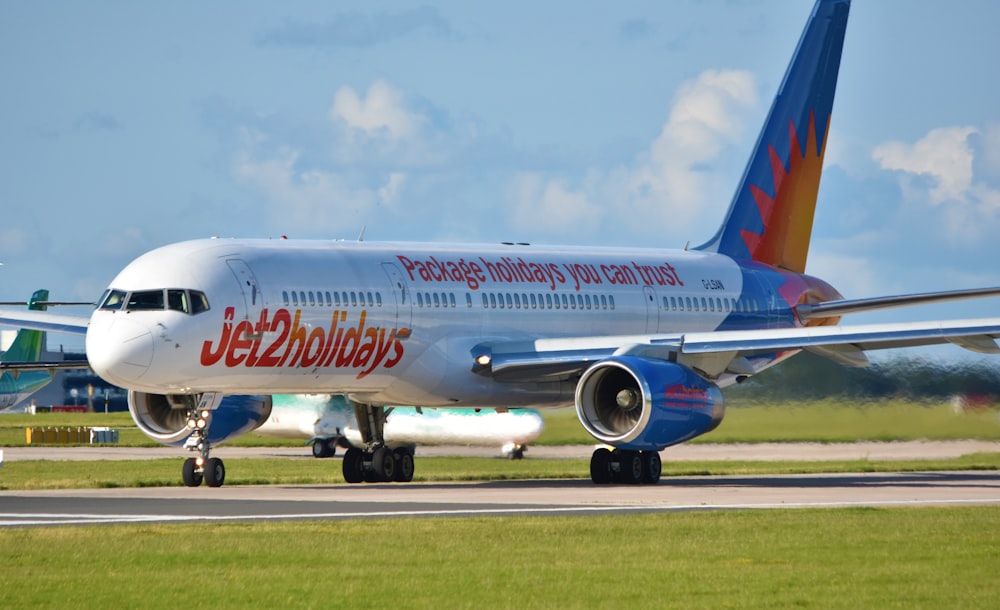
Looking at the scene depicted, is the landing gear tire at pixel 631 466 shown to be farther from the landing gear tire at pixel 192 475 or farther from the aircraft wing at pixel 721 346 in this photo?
the landing gear tire at pixel 192 475

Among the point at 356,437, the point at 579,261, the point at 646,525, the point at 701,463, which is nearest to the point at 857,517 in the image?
the point at 646,525

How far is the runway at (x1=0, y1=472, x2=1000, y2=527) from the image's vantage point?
22.8 metres

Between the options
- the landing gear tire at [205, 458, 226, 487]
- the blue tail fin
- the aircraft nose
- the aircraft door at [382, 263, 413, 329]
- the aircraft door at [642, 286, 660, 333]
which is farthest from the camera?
the blue tail fin

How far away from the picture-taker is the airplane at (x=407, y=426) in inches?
1737

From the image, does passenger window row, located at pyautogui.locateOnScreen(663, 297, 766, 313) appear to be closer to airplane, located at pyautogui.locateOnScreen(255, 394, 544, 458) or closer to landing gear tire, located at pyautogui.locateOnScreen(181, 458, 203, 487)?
airplane, located at pyautogui.locateOnScreen(255, 394, 544, 458)

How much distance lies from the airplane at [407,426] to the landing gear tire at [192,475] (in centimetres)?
1163

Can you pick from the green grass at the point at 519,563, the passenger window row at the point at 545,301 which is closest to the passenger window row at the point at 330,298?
the passenger window row at the point at 545,301

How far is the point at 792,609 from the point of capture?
45.4 feet

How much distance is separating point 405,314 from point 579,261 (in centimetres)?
607

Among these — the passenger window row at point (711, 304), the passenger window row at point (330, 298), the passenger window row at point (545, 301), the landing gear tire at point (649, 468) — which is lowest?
the landing gear tire at point (649, 468)

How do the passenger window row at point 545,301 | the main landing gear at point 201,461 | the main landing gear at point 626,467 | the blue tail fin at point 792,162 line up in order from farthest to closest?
the blue tail fin at point 792,162 → the passenger window row at point 545,301 → the main landing gear at point 626,467 → the main landing gear at point 201,461

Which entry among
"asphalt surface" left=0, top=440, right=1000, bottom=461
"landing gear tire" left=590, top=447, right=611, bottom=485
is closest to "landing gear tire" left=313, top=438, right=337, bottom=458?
"asphalt surface" left=0, top=440, right=1000, bottom=461

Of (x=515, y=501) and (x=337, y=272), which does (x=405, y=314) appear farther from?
(x=515, y=501)

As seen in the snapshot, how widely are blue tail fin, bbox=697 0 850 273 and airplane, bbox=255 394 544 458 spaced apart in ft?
22.7
